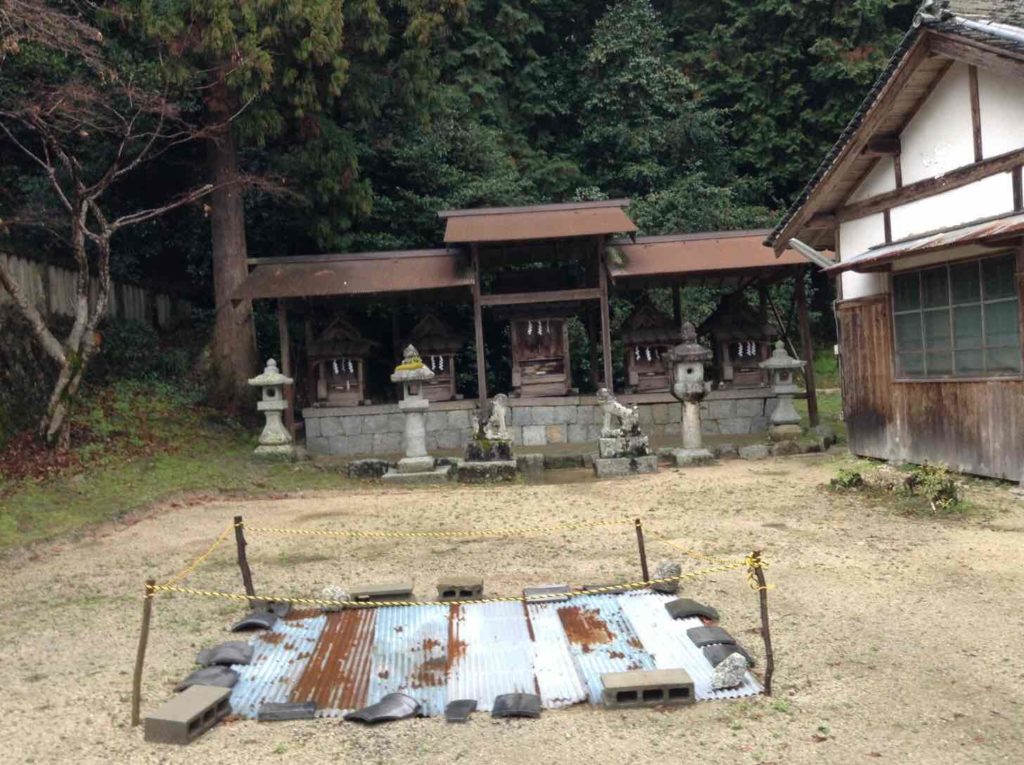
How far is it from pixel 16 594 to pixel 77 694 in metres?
3.04

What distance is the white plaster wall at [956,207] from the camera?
9.64 meters

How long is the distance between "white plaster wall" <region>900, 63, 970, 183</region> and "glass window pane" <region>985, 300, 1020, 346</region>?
190cm

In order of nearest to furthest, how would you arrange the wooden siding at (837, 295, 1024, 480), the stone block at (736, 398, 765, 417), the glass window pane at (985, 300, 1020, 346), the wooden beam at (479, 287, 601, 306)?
the glass window pane at (985, 300, 1020, 346) < the wooden siding at (837, 295, 1024, 480) < the wooden beam at (479, 287, 601, 306) < the stone block at (736, 398, 765, 417)

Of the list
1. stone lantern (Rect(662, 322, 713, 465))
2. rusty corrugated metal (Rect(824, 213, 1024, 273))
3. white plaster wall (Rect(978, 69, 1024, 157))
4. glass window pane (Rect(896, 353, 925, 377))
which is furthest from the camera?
stone lantern (Rect(662, 322, 713, 465))

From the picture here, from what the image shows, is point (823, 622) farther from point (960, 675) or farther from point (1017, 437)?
point (1017, 437)

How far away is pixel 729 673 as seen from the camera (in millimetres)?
4574

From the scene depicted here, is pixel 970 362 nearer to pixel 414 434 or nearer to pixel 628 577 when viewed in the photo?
pixel 628 577

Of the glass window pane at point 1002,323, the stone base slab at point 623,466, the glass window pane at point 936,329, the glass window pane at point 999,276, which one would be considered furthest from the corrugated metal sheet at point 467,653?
the stone base slab at point 623,466

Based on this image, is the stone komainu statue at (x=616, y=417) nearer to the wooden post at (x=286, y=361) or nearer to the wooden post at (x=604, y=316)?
the wooden post at (x=604, y=316)

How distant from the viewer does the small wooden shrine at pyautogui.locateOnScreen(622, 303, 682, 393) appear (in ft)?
59.3

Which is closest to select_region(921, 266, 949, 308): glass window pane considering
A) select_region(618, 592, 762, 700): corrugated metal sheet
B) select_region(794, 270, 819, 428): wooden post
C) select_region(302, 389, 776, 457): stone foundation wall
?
select_region(794, 270, 819, 428): wooden post

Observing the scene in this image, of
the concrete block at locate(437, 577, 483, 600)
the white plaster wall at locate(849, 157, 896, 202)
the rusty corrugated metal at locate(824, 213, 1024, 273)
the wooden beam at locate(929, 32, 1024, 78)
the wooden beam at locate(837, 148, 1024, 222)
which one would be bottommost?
the concrete block at locate(437, 577, 483, 600)

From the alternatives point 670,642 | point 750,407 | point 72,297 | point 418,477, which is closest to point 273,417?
point 418,477

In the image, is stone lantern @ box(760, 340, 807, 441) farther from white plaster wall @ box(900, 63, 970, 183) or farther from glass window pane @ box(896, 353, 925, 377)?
white plaster wall @ box(900, 63, 970, 183)
